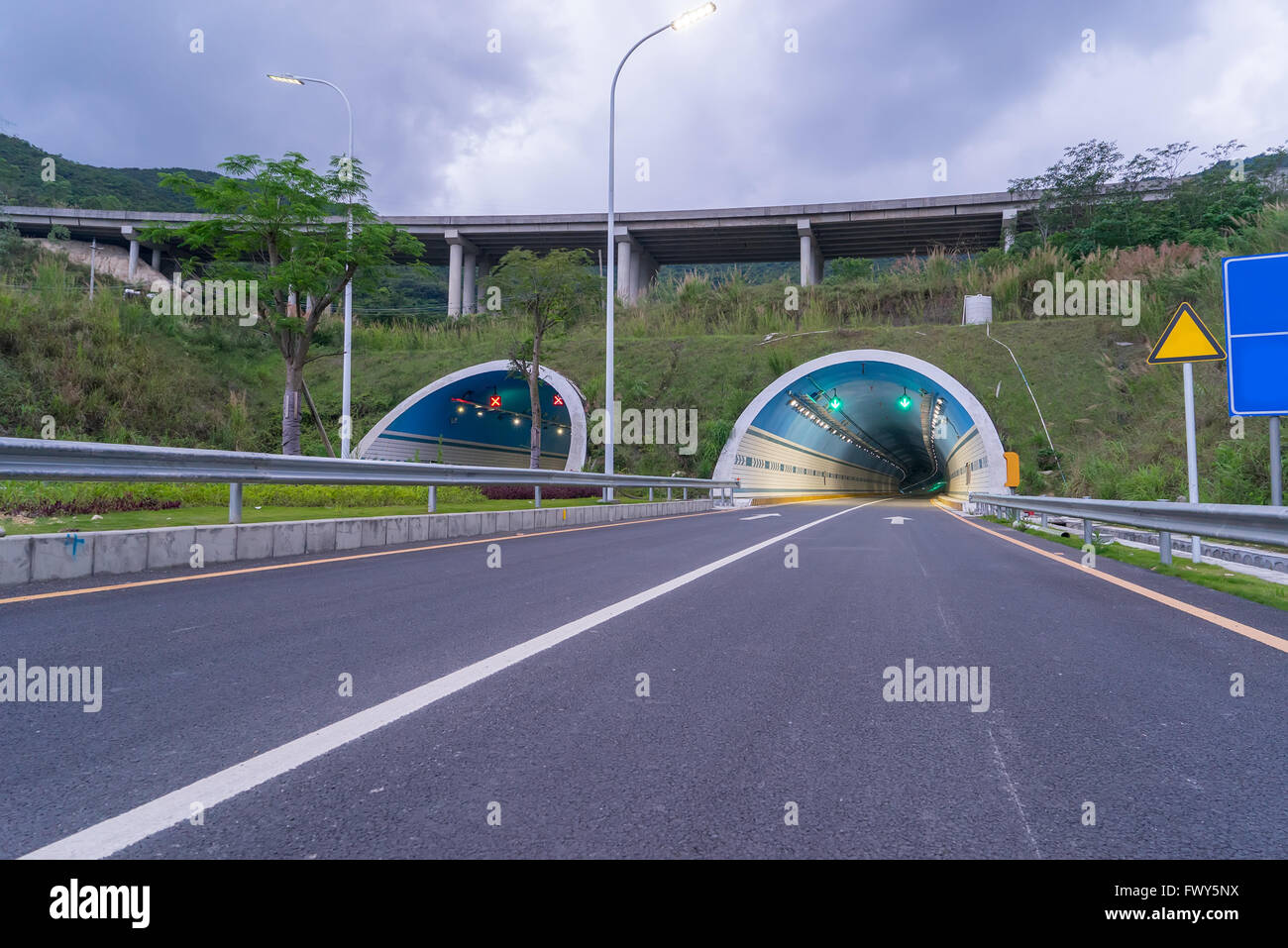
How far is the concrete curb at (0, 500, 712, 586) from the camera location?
19.1ft

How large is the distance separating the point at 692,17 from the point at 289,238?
44.4ft

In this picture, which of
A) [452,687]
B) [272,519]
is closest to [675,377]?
[272,519]

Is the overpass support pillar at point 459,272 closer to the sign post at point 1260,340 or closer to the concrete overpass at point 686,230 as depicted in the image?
the concrete overpass at point 686,230

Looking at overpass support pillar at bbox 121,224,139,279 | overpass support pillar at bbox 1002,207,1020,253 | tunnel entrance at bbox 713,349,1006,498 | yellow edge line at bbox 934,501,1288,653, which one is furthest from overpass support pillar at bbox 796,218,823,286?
overpass support pillar at bbox 121,224,139,279

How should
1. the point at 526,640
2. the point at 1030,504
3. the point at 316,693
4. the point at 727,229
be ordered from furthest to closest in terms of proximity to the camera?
the point at 727,229
the point at 1030,504
the point at 526,640
the point at 316,693

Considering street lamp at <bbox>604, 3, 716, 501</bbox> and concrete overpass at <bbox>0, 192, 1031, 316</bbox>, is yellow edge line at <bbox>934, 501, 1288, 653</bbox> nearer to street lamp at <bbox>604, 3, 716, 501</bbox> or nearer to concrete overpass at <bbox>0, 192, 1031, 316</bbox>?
street lamp at <bbox>604, 3, 716, 501</bbox>

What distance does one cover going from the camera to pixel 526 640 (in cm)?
426

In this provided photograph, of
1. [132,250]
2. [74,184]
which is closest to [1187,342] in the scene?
[132,250]

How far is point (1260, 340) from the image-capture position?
7.34 m

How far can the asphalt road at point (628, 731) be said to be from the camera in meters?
2.00

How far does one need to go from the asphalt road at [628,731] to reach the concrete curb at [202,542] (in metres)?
0.92

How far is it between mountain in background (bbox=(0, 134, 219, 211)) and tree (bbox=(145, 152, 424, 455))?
146 ft
